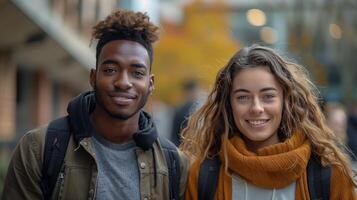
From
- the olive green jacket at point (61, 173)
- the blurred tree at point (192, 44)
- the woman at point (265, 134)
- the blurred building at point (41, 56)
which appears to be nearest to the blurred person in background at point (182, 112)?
the blurred building at point (41, 56)

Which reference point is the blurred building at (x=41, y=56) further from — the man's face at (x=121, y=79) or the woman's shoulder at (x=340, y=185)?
the woman's shoulder at (x=340, y=185)

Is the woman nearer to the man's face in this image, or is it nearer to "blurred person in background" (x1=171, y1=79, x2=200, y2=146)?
the man's face

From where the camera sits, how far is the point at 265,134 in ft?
13.8

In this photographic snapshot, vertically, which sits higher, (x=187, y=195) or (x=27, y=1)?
(x=27, y=1)

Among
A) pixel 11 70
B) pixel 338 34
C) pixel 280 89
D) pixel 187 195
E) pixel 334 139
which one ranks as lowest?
pixel 187 195

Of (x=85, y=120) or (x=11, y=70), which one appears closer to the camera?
(x=85, y=120)

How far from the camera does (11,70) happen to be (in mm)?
16109

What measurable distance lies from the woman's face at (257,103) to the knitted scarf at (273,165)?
123 mm

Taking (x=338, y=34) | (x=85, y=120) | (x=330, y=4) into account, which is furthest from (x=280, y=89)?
(x=338, y=34)

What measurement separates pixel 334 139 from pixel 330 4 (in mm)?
14210

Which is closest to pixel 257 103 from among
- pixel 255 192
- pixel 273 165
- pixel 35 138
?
pixel 273 165

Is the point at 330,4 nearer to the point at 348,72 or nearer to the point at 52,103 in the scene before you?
the point at 348,72

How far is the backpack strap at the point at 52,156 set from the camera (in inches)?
157

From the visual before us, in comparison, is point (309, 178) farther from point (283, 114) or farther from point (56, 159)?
point (56, 159)
